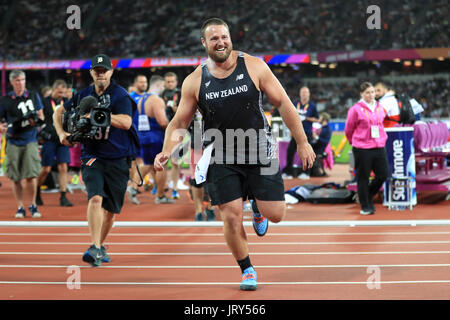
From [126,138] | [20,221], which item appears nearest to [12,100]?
[20,221]

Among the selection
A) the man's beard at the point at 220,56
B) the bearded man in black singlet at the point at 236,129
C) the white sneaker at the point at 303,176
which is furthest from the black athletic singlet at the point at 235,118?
the white sneaker at the point at 303,176

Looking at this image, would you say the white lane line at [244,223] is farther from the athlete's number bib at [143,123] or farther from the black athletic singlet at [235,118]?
the black athletic singlet at [235,118]

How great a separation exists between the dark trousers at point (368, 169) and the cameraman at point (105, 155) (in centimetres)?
481

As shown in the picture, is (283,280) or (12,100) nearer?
(283,280)

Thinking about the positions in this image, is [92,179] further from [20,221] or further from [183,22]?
[183,22]

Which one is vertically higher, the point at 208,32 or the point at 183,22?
the point at 183,22

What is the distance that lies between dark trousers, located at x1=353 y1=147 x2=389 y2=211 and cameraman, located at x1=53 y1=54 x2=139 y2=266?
4808 mm

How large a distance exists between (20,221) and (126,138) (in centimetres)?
406

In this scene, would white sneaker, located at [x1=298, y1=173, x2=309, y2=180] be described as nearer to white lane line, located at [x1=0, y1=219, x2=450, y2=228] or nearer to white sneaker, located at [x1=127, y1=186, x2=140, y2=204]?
white sneaker, located at [x1=127, y1=186, x2=140, y2=204]

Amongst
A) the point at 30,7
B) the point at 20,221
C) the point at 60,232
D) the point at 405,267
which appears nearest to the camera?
the point at 405,267

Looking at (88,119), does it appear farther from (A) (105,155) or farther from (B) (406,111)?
(B) (406,111)

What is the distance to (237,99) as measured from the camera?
5.43 meters

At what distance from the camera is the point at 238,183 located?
559cm

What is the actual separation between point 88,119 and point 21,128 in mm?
4340
